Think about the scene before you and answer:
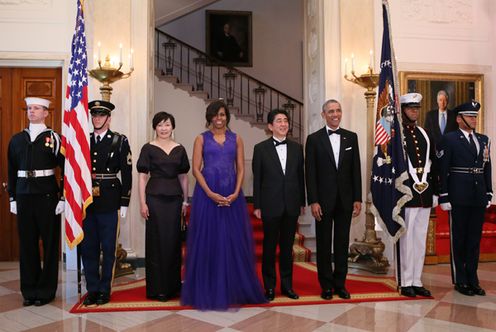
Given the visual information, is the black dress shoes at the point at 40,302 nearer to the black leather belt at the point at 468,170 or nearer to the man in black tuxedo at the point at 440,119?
the black leather belt at the point at 468,170

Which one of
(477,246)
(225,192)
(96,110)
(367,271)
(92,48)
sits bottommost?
(367,271)

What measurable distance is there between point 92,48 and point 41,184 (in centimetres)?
223

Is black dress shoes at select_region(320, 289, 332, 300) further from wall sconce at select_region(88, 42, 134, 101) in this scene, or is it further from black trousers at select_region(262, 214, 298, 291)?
wall sconce at select_region(88, 42, 134, 101)

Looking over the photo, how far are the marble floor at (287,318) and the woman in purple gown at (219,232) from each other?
17cm

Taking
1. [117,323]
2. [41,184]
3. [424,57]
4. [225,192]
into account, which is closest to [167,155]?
[225,192]

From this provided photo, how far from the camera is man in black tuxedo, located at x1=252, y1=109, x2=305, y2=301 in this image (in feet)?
13.4

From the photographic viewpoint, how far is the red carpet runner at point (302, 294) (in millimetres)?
3973

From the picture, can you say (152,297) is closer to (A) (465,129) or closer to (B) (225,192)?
(B) (225,192)

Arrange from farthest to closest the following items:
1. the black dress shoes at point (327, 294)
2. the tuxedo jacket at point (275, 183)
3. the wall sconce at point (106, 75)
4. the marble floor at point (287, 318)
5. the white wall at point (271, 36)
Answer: the white wall at point (271, 36), the wall sconce at point (106, 75), the black dress shoes at point (327, 294), the tuxedo jacket at point (275, 183), the marble floor at point (287, 318)

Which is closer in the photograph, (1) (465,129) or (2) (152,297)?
(2) (152,297)

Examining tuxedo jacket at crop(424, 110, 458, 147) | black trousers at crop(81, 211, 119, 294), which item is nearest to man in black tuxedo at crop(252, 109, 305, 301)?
black trousers at crop(81, 211, 119, 294)

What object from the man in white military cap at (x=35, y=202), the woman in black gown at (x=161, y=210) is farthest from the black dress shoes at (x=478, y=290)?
the man in white military cap at (x=35, y=202)

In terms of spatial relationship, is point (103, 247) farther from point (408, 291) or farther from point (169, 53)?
point (169, 53)

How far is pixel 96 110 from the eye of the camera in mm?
4129
